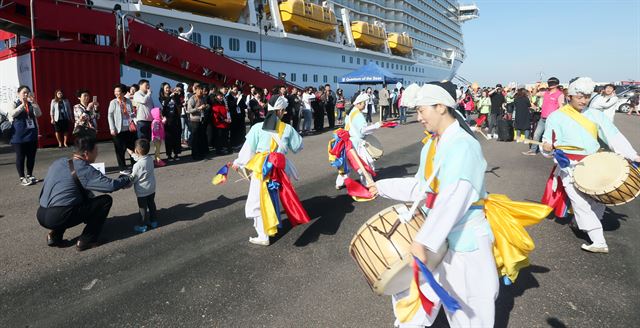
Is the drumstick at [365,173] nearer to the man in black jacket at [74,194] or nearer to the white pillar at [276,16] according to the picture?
the man in black jacket at [74,194]

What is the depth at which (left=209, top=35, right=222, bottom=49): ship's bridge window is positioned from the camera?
22411mm

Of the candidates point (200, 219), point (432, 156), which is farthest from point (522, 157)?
point (432, 156)

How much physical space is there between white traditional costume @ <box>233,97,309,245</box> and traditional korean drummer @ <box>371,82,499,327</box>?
2.26 m

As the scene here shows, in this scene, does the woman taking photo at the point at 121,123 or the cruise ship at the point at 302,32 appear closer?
the woman taking photo at the point at 121,123

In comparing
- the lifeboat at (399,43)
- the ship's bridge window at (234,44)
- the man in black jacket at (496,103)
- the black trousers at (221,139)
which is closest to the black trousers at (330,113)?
the man in black jacket at (496,103)

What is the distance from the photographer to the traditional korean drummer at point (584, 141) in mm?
4113

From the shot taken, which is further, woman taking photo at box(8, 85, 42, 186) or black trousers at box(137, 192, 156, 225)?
woman taking photo at box(8, 85, 42, 186)

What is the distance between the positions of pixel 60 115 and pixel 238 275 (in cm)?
887

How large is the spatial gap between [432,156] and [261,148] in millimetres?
2620

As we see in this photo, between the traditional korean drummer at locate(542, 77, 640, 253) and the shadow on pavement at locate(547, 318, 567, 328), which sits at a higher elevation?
the traditional korean drummer at locate(542, 77, 640, 253)

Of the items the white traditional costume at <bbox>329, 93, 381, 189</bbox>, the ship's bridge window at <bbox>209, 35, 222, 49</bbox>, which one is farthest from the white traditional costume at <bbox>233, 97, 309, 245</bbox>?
the ship's bridge window at <bbox>209, 35, 222, 49</bbox>

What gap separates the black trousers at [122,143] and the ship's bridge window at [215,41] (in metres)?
15.1

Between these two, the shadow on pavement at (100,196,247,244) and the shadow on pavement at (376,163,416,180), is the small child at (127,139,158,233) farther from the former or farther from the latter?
the shadow on pavement at (376,163,416,180)

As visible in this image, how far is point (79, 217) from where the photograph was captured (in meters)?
4.34
